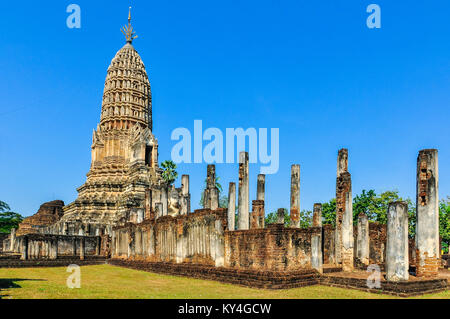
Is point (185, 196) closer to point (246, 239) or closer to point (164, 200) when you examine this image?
point (164, 200)

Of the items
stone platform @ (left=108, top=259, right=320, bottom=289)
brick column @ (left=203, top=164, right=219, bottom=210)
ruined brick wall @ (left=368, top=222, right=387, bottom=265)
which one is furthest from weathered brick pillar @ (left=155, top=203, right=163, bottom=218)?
ruined brick wall @ (left=368, top=222, right=387, bottom=265)

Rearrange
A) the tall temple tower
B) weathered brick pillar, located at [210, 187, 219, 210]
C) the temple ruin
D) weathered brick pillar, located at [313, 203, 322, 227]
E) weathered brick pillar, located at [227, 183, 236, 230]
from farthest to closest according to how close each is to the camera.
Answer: the tall temple tower
weathered brick pillar, located at [313, 203, 322, 227]
weathered brick pillar, located at [210, 187, 219, 210]
weathered brick pillar, located at [227, 183, 236, 230]
the temple ruin

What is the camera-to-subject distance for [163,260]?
71.7ft

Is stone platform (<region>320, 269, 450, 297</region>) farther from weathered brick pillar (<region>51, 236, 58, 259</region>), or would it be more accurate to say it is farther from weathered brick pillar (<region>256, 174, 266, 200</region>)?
weathered brick pillar (<region>51, 236, 58, 259</region>)

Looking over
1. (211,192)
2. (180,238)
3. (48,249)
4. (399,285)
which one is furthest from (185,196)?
(399,285)

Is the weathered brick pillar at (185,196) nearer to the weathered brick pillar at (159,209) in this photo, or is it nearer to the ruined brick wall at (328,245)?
the weathered brick pillar at (159,209)

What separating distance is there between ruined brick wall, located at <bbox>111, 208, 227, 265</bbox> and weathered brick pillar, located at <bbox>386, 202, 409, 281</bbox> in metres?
6.46

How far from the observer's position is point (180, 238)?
790 inches

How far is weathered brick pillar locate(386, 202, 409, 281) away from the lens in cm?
1253

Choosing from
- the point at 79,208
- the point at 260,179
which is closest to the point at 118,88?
the point at 79,208

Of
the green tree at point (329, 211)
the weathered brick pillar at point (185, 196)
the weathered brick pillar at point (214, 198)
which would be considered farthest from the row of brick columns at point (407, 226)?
the green tree at point (329, 211)

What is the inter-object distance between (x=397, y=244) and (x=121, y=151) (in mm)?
33139
